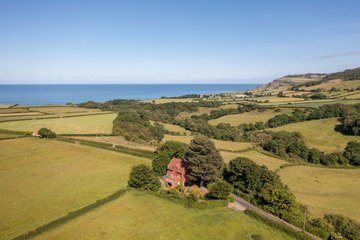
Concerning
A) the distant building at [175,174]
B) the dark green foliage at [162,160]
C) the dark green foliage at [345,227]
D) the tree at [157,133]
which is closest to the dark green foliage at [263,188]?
the dark green foliage at [345,227]

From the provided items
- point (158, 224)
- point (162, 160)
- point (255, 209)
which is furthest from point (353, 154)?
point (158, 224)

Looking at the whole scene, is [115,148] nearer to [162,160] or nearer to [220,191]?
[162,160]

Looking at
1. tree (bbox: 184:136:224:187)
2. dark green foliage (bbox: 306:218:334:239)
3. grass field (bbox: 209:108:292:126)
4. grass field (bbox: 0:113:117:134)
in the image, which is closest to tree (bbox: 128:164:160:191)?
tree (bbox: 184:136:224:187)

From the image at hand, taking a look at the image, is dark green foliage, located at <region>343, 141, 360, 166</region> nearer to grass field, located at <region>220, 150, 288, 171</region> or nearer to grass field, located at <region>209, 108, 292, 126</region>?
grass field, located at <region>220, 150, 288, 171</region>

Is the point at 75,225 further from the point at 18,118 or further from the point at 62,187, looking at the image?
the point at 18,118

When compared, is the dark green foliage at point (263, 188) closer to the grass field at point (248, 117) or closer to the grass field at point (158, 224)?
the grass field at point (158, 224)

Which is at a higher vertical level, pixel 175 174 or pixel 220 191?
pixel 220 191
